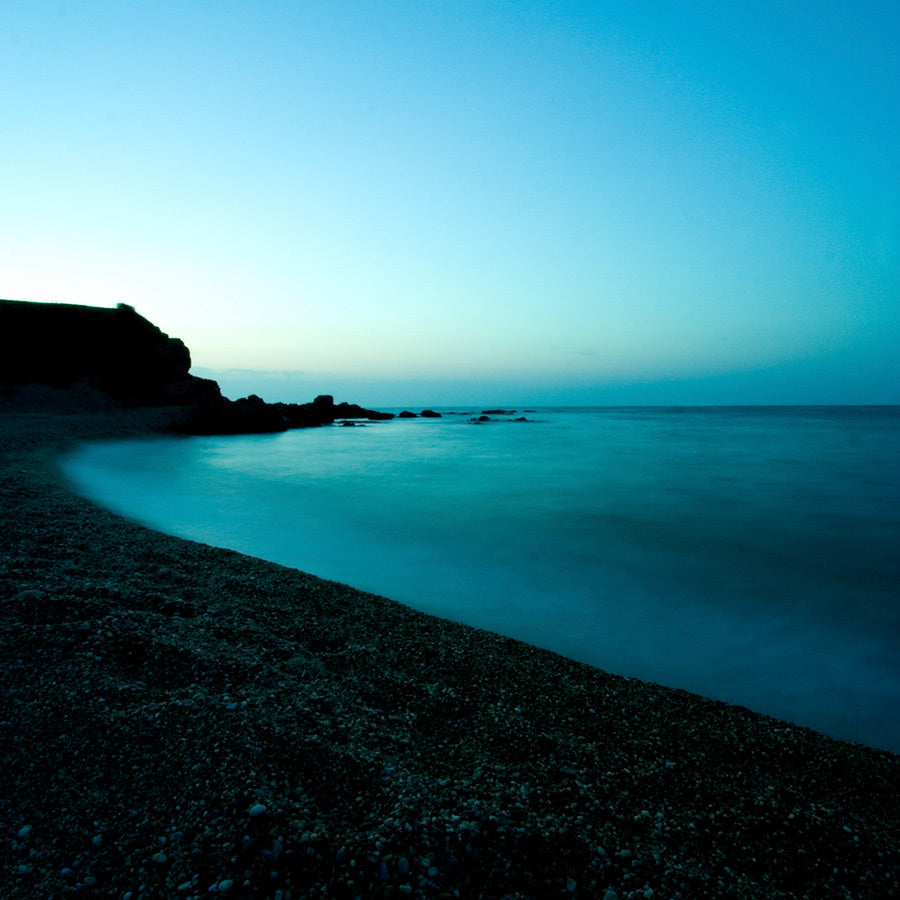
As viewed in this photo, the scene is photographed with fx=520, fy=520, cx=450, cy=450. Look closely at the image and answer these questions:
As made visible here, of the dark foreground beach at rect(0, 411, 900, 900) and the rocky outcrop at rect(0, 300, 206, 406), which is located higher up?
the rocky outcrop at rect(0, 300, 206, 406)

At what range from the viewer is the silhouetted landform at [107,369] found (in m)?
30.6

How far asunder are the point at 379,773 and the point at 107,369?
39178 millimetres

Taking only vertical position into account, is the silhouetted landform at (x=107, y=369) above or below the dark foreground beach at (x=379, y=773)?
above

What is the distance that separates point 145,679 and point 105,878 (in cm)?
127

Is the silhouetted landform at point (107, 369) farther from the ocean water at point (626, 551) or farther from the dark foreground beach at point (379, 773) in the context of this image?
the dark foreground beach at point (379, 773)

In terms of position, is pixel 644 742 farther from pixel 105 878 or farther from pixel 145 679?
pixel 145 679

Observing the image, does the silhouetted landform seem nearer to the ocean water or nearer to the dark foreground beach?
the ocean water

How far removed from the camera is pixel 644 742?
286cm

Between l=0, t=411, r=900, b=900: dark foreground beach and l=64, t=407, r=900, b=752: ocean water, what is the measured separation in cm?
97

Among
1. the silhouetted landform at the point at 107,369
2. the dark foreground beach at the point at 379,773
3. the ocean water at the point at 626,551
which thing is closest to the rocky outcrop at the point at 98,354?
the silhouetted landform at the point at 107,369

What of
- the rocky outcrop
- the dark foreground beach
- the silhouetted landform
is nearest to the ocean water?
the dark foreground beach

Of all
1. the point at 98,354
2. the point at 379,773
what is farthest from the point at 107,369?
the point at 379,773

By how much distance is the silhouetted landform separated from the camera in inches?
1204

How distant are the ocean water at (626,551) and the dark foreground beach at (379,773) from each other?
974 millimetres
